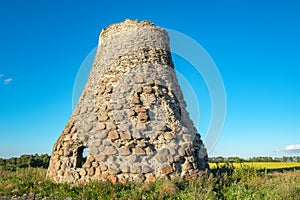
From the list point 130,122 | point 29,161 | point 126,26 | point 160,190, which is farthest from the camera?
point 29,161

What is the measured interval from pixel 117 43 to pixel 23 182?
710 centimetres

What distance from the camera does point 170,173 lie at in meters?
11.4

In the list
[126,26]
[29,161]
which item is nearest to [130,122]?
[126,26]

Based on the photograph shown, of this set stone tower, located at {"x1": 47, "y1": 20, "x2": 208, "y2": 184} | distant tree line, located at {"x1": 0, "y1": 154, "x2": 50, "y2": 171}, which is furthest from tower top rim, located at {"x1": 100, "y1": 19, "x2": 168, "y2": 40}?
distant tree line, located at {"x1": 0, "y1": 154, "x2": 50, "y2": 171}


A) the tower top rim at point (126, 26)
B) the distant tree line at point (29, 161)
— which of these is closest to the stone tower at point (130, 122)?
the tower top rim at point (126, 26)

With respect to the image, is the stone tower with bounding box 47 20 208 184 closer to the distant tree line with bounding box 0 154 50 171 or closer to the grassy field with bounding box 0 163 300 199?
the grassy field with bounding box 0 163 300 199

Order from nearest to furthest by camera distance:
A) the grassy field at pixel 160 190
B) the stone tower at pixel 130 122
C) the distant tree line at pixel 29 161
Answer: the grassy field at pixel 160 190 → the stone tower at pixel 130 122 → the distant tree line at pixel 29 161

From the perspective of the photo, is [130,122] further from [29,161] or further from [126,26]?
[29,161]

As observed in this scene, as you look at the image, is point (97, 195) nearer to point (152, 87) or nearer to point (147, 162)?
point (147, 162)

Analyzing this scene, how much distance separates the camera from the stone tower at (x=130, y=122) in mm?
11445

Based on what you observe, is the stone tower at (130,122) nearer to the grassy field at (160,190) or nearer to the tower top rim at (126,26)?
the tower top rim at (126,26)

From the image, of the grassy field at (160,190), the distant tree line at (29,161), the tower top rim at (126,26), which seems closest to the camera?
the grassy field at (160,190)

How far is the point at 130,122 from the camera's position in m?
12.2

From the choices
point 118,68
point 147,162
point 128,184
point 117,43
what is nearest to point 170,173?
point 147,162
